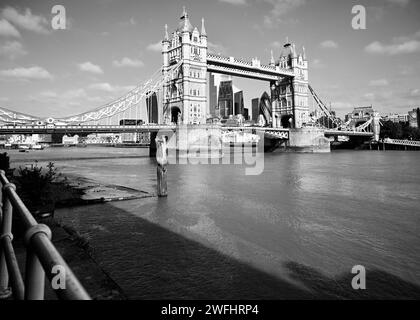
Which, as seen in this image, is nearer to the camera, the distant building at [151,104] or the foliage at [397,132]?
the distant building at [151,104]

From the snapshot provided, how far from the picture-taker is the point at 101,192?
14.2 metres

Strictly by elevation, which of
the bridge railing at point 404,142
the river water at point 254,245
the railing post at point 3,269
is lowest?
the river water at point 254,245

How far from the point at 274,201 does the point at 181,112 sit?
156 ft

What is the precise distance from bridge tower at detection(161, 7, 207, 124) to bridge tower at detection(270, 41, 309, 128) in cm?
3157

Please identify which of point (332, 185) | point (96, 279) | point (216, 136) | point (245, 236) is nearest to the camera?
point (96, 279)

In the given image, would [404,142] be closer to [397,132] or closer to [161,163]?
[397,132]

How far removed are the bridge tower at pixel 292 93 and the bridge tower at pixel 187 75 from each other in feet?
104

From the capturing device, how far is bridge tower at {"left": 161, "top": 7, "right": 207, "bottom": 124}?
59.1 meters

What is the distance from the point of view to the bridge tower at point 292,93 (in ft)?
274

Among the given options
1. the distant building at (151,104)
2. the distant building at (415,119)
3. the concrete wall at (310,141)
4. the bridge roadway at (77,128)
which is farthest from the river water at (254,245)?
the distant building at (415,119)

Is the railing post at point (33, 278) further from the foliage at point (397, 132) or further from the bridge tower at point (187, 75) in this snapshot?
the foliage at point (397, 132)

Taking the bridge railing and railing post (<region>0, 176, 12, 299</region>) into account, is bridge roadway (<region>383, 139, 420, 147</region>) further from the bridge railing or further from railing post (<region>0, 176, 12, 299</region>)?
railing post (<region>0, 176, 12, 299</region>)
